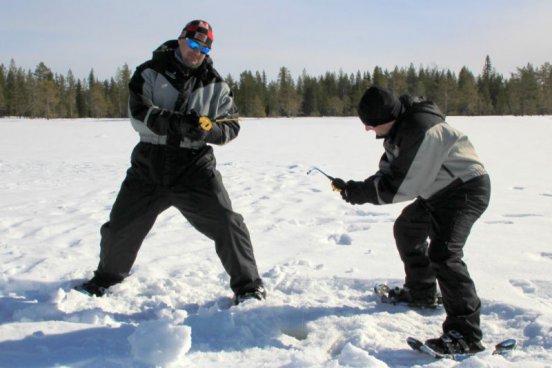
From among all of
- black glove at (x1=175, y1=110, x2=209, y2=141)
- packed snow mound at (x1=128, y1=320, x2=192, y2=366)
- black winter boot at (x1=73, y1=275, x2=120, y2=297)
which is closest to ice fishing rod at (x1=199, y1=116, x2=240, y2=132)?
black glove at (x1=175, y1=110, x2=209, y2=141)

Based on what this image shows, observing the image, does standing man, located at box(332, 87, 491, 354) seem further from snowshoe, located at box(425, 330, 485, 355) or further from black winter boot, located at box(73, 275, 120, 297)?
black winter boot, located at box(73, 275, 120, 297)

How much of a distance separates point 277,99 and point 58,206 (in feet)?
222

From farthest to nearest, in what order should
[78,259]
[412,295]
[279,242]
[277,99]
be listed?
[277,99] < [279,242] < [78,259] < [412,295]

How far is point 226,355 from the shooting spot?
287cm

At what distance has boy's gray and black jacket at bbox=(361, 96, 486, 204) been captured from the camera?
304 centimetres

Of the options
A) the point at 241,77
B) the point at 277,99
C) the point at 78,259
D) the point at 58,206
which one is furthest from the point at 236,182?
the point at 241,77

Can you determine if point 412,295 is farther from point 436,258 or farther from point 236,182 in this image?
point 236,182

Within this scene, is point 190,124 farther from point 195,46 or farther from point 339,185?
point 339,185

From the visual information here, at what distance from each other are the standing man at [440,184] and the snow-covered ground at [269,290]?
0.82 feet

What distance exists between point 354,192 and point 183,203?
1239mm

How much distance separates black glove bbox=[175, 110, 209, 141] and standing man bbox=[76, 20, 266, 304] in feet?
0.23

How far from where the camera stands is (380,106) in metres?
3.12

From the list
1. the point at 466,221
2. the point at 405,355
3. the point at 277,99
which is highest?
the point at 277,99

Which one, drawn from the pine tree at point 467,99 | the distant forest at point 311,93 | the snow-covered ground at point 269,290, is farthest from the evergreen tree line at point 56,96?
the snow-covered ground at point 269,290
